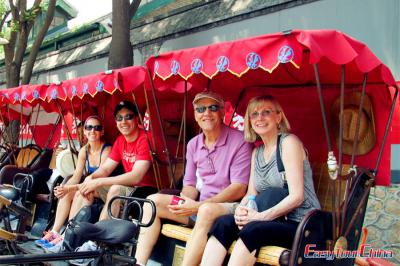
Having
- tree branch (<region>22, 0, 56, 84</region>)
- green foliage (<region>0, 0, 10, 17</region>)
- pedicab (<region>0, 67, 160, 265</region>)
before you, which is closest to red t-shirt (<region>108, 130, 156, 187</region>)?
pedicab (<region>0, 67, 160, 265</region>)

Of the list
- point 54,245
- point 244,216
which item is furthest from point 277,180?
point 54,245

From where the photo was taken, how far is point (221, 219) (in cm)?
333

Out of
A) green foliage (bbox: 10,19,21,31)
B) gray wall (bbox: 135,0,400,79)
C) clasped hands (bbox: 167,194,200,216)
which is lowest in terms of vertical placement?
clasped hands (bbox: 167,194,200,216)

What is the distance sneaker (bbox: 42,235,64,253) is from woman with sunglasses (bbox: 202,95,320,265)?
6.73 ft

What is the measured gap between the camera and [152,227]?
154 inches

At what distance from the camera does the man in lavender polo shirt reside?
3746mm

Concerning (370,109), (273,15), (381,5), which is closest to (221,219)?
(370,109)

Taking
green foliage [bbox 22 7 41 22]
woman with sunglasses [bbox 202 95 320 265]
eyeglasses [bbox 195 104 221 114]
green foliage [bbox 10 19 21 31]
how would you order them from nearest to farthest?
woman with sunglasses [bbox 202 95 320 265]
eyeglasses [bbox 195 104 221 114]
green foliage [bbox 22 7 41 22]
green foliage [bbox 10 19 21 31]

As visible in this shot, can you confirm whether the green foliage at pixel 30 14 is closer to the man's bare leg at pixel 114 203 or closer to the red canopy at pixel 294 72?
the red canopy at pixel 294 72

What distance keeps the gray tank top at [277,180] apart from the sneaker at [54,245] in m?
2.26

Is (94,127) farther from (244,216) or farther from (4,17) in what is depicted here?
(4,17)

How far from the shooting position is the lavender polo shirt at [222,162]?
150 inches

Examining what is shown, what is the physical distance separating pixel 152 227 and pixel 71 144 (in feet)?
8.65

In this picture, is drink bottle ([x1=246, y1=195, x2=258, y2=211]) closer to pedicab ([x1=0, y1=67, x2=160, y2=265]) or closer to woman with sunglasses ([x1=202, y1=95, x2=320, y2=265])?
woman with sunglasses ([x1=202, y1=95, x2=320, y2=265])
